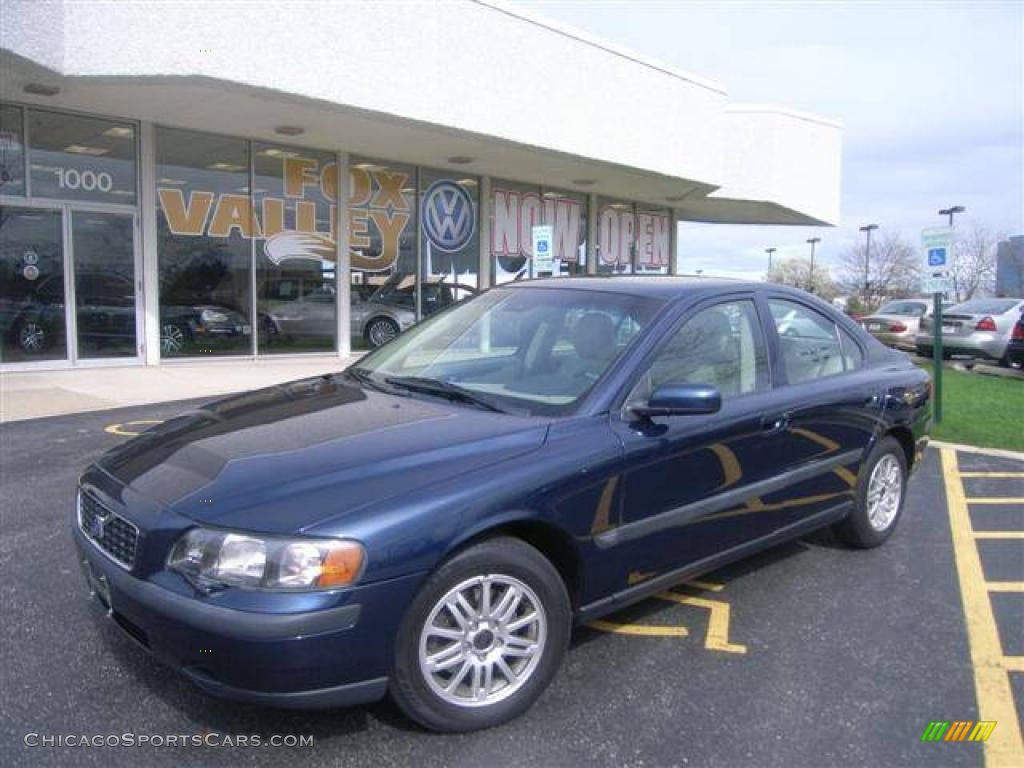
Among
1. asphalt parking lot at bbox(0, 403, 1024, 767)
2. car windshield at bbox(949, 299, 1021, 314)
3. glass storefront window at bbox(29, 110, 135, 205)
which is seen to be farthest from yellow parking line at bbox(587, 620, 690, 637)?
car windshield at bbox(949, 299, 1021, 314)

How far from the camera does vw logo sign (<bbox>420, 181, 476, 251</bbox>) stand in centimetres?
1627

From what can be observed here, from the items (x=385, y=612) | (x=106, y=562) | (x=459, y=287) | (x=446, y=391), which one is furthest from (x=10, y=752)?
(x=459, y=287)

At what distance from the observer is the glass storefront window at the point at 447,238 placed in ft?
53.4

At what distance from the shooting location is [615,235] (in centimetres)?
2105

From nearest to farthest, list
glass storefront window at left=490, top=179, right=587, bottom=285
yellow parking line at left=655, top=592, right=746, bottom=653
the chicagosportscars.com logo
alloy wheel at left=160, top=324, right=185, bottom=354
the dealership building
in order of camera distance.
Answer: the chicagosportscars.com logo < yellow parking line at left=655, top=592, right=746, bottom=653 < the dealership building < alloy wheel at left=160, top=324, right=185, bottom=354 < glass storefront window at left=490, top=179, right=587, bottom=285

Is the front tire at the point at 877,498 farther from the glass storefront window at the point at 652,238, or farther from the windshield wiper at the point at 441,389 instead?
the glass storefront window at the point at 652,238

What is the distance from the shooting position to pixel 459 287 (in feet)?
56.2

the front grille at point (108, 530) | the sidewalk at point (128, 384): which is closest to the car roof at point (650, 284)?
the front grille at point (108, 530)

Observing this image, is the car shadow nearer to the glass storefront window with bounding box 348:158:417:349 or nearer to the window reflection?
the window reflection

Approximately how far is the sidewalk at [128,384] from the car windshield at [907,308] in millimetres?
13744

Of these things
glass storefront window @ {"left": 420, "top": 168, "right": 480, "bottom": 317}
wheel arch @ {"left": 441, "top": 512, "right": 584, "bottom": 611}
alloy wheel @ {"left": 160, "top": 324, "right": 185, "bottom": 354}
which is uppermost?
glass storefront window @ {"left": 420, "top": 168, "right": 480, "bottom": 317}

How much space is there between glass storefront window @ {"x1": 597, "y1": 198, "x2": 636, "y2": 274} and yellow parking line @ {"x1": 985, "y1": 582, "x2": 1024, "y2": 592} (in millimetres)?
16691

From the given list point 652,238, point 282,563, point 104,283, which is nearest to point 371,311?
point 104,283

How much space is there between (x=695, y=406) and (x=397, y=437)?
3.69 ft
